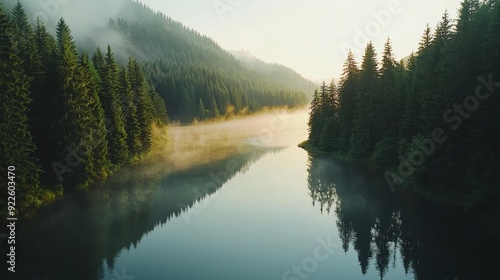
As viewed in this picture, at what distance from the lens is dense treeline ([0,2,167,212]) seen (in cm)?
2855

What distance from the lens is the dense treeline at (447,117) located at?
26344 mm

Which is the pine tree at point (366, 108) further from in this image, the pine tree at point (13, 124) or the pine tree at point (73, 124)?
the pine tree at point (13, 124)

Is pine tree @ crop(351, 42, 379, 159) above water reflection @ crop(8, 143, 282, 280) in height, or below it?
above

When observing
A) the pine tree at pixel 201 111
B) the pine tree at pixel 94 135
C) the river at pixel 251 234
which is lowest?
the river at pixel 251 234

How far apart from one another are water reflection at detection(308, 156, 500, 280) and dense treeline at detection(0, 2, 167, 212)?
85.0ft

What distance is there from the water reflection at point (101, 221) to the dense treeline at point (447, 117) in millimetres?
22636

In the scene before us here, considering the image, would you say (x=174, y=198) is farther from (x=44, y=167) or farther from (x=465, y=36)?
(x=465, y=36)

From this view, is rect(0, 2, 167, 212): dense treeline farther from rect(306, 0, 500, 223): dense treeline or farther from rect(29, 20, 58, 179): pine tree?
rect(306, 0, 500, 223): dense treeline

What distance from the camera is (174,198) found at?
1503 inches

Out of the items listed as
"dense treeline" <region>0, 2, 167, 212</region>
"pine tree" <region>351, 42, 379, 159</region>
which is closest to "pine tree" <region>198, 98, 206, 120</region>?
"dense treeline" <region>0, 2, 167, 212</region>

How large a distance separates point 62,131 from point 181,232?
59.2 feet

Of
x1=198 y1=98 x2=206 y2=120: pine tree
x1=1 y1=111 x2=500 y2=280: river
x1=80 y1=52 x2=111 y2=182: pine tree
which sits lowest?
x1=1 y1=111 x2=500 y2=280: river

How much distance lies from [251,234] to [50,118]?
2452cm

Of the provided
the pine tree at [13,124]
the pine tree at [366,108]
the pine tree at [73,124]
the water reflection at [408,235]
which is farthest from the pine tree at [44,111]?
the pine tree at [366,108]
